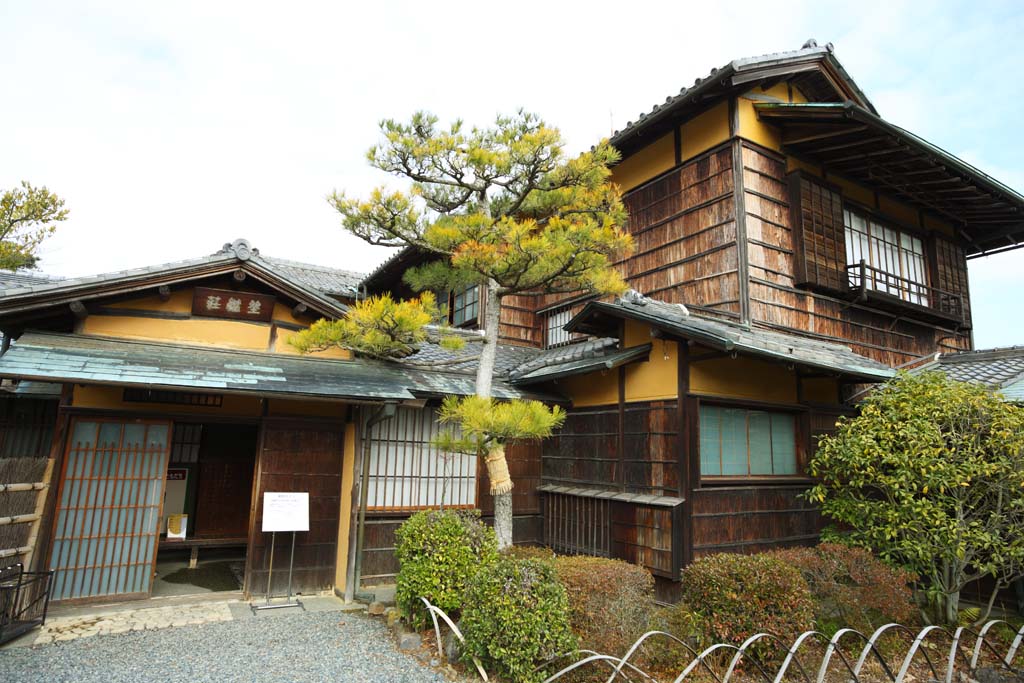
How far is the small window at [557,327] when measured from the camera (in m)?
12.7

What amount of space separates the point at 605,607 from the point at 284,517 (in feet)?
15.0

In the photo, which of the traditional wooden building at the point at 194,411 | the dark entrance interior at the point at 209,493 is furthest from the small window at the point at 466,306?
the dark entrance interior at the point at 209,493

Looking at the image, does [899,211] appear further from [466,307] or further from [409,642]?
[409,642]

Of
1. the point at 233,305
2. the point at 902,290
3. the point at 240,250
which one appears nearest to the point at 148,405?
the point at 233,305

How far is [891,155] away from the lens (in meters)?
10.1

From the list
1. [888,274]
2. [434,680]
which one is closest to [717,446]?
[434,680]

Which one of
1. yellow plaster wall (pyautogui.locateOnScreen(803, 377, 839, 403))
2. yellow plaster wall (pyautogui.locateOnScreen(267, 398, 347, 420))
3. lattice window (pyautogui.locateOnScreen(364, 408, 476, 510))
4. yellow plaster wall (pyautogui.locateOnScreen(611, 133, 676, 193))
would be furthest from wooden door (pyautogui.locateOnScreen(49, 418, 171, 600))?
yellow plaster wall (pyautogui.locateOnScreen(803, 377, 839, 403))

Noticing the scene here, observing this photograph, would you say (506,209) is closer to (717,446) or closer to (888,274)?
(717,446)

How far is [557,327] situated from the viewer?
43.0 feet

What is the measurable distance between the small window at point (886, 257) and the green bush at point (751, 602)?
21.7ft

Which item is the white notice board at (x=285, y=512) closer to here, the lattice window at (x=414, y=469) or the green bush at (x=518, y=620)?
the lattice window at (x=414, y=469)

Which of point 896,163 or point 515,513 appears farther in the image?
point 896,163

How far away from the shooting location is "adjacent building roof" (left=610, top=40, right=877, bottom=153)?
30.0 ft

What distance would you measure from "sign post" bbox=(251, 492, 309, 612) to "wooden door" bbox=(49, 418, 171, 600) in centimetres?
154
